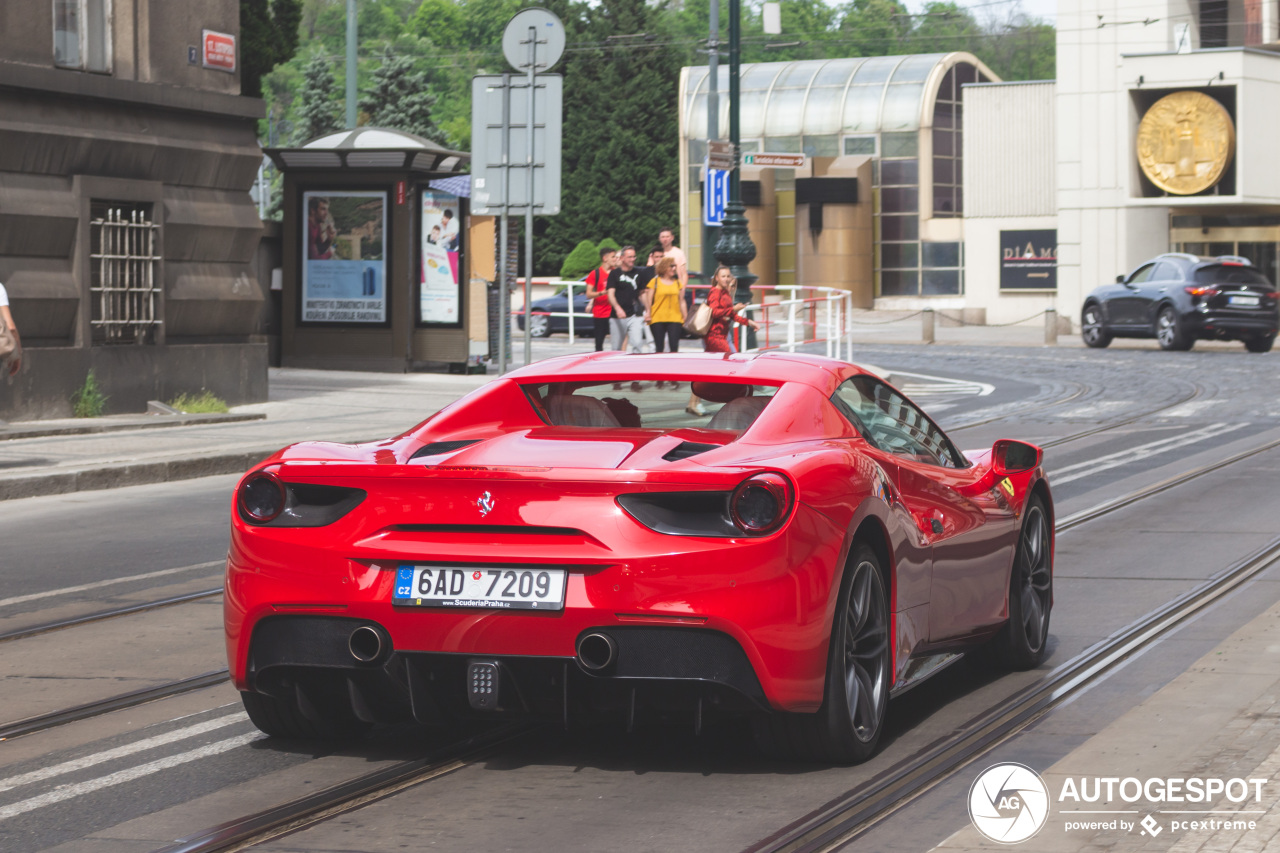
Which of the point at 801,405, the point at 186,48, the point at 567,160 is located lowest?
the point at 801,405

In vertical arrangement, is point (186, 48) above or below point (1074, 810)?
above

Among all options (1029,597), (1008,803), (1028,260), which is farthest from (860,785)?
(1028,260)

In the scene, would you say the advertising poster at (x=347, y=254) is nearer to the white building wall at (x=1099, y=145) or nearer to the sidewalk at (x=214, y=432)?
the sidewalk at (x=214, y=432)

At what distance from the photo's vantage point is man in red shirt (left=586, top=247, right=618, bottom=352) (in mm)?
25092

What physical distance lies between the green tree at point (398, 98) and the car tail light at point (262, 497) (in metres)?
83.6

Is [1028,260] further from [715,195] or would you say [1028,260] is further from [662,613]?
[662,613]

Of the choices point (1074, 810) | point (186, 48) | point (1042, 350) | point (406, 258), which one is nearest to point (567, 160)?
point (1042, 350)

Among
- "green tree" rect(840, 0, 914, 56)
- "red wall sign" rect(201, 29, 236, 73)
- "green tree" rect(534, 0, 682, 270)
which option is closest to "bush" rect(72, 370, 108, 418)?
"red wall sign" rect(201, 29, 236, 73)

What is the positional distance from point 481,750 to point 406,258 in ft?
67.7

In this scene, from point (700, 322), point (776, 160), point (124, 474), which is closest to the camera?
point (124, 474)

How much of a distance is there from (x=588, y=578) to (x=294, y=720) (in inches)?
49.2

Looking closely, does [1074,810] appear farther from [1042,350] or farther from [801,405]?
[1042,350]

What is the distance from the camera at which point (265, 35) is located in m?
29.5

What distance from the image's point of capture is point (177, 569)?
975cm
